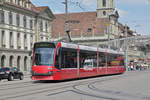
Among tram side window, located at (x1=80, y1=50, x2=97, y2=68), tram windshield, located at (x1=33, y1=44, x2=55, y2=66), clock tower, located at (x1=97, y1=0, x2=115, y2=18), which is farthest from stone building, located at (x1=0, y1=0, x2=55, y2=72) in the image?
clock tower, located at (x1=97, y1=0, x2=115, y2=18)

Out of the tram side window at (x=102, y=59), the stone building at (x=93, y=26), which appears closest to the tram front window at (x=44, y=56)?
the tram side window at (x=102, y=59)

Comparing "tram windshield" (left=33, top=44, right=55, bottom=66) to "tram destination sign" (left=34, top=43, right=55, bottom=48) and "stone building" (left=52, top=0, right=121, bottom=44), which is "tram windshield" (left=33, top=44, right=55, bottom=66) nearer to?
"tram destination sign" (left=34, top=43, right=55, bottom=48)

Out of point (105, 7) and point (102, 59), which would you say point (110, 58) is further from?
point (105, 7)

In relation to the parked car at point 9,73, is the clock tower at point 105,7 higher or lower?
higher

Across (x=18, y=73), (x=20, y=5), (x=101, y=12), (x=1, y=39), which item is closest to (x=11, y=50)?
(x=1, y=39)

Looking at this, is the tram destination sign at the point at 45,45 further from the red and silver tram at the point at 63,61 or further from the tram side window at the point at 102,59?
the tram side window at the point at 102,59

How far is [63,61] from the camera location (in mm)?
23172

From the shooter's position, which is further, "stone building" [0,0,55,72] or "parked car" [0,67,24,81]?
"stone building" [0,0,55,72]

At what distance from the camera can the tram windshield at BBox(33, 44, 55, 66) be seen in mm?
22172

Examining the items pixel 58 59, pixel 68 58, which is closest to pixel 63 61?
pixel 58 59

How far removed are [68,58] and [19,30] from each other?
31.5 m

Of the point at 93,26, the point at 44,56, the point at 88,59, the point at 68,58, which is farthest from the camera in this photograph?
the point at 93,26

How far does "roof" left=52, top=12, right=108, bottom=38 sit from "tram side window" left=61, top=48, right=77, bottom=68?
75.2 metres

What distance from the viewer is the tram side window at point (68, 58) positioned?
23.2 meters
